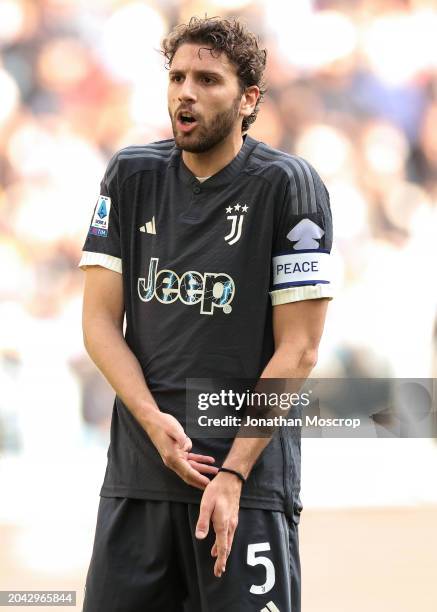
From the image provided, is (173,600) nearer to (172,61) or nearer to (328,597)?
(172,61)

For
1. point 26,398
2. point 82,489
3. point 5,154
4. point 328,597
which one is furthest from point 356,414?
point 5,154

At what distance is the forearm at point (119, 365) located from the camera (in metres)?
2.03

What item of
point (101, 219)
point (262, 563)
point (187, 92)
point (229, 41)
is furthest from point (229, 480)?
point (229, 41)

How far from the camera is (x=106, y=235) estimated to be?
216 cm

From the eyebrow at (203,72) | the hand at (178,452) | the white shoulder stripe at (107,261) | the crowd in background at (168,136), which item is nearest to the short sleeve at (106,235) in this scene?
the white shoulder stripe at (107,261)

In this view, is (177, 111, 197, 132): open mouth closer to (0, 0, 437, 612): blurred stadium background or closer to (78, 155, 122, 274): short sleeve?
(78, 155, 122, 274): short sleeve

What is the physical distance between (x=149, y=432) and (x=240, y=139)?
59 centimetres

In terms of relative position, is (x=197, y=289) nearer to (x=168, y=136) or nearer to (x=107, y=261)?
(x=107, y=261)

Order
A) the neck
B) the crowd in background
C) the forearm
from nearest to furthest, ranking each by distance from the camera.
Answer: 1. the forearm
2. the neck
3. the crowd in background

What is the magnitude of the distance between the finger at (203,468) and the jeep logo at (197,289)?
0.27 meters

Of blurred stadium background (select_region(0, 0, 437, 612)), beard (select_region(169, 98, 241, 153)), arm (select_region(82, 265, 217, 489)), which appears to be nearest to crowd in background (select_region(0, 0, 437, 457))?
blurred stadium background (select_region(0, 0, 437, 612))

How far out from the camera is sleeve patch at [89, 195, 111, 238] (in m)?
2.16

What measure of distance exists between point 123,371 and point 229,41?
64cm

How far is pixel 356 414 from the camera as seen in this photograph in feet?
14.4
